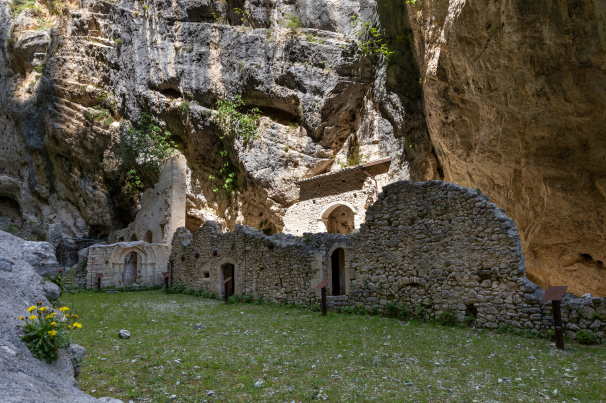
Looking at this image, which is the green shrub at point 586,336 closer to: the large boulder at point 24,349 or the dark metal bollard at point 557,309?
the dark metal bollard at point 557,309

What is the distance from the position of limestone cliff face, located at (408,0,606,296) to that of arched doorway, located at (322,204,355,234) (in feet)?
30.1

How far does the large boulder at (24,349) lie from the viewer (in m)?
2.59

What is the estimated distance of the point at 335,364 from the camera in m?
5.41

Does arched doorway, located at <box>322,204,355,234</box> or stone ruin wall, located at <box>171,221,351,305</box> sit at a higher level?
arched doorway, located at <box>322,204,355,234</box>

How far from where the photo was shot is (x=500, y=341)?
6320mm

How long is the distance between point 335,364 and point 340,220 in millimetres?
17512

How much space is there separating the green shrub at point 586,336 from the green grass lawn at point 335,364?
0.60 ft

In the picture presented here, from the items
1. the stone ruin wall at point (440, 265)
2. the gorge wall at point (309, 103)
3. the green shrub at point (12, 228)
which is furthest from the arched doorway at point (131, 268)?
the stone ruin wall at point (440, 265)

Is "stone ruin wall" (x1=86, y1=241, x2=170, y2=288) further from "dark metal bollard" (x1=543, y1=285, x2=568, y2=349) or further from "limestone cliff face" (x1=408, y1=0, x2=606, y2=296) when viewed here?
"dark metal bollard" (x1=543, y1=285, x2=568, y2=349)

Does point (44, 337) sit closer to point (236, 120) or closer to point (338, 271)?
point (338, 271)

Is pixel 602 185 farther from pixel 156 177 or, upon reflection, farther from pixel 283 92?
pixel 156 177

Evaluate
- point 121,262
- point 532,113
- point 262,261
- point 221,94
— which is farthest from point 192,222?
point 532,113

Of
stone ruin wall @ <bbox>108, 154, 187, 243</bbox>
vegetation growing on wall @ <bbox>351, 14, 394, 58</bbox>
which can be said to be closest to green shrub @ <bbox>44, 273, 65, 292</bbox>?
stone ruin wall @ <bbox>108, 154, 187, 243</bbox>

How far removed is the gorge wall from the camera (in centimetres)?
941
